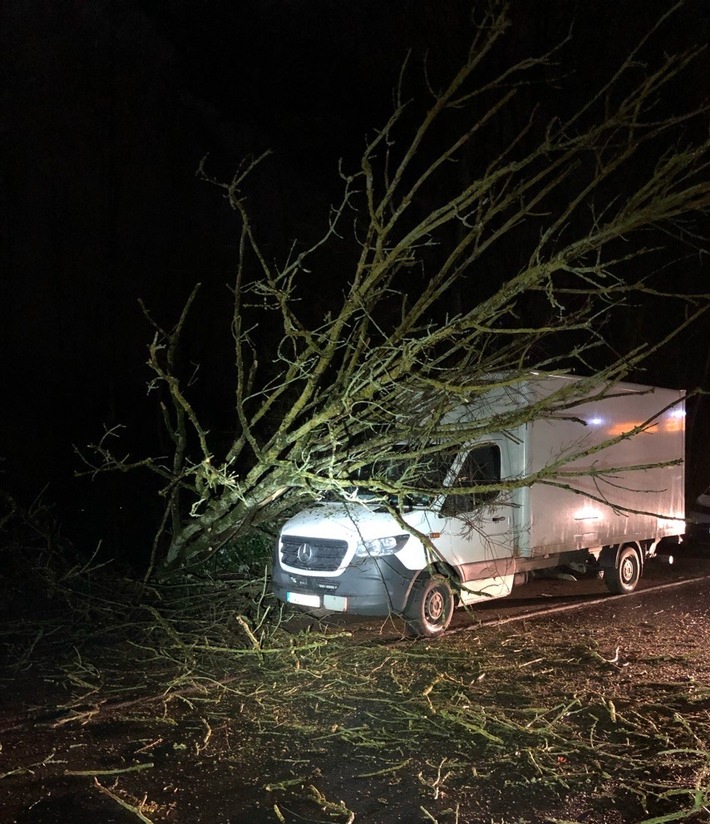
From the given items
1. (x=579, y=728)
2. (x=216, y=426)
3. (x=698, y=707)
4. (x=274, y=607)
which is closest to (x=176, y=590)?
(x=274, y=607)

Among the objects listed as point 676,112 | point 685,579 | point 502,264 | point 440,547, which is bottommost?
point 685,579

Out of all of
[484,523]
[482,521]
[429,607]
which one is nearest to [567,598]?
[484,523]

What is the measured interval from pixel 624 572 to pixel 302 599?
16.5 ft

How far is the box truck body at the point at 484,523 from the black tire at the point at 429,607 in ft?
0.03

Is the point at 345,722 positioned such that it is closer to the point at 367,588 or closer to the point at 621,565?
the point at 367,588

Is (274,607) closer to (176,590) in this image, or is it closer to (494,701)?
(176,590)

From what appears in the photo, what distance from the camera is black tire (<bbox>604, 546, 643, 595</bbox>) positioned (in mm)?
10555

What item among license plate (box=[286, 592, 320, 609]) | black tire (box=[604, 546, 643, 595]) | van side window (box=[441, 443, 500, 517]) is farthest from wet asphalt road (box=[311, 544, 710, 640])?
van side window (box=[441, 443, 500, 517])

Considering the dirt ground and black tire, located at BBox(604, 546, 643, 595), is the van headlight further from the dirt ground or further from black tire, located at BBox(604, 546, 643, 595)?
black tire, located at BBox(604, 546, 643, 595)

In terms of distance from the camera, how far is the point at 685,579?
39.4 ft

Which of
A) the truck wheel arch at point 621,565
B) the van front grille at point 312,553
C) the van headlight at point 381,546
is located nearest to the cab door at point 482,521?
the van headlight at point 381,546

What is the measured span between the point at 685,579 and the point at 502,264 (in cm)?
663

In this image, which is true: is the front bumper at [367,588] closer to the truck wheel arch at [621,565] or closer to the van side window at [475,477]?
the van side window at [475,477]

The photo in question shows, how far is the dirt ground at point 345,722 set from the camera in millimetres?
4293
